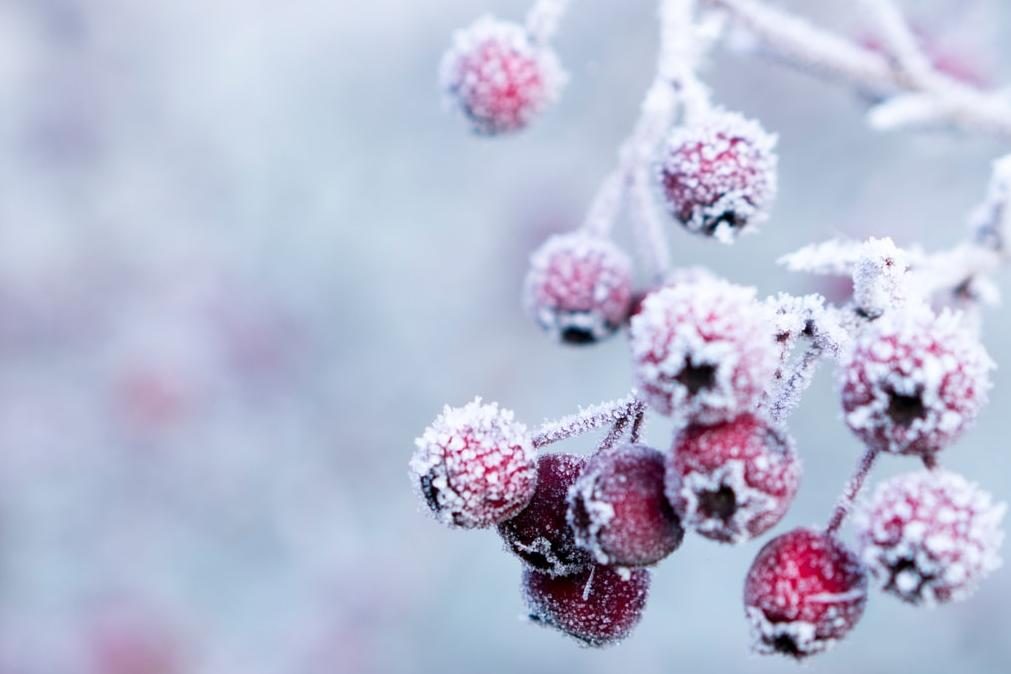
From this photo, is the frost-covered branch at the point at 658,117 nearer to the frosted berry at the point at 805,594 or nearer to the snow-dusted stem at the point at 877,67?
the snow-dusted stem at the point at 877,67

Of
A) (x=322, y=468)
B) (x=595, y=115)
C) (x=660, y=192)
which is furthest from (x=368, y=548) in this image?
(x=660, y=192)

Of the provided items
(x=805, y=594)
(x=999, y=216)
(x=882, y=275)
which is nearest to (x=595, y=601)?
(x=805, y=594)

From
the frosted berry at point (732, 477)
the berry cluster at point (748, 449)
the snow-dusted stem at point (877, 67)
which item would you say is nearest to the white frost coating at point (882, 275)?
the berry cluster at point (748, 449)

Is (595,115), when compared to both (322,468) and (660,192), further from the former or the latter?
(660,192)

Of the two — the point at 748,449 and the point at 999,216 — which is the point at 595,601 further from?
the point at 999,216

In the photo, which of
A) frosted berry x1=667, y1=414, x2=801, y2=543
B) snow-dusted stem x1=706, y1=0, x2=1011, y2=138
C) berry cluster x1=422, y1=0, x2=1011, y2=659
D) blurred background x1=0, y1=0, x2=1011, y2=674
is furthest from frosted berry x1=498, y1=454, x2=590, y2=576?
blurred background x1=0, y1=0, x2=1011, y2=674

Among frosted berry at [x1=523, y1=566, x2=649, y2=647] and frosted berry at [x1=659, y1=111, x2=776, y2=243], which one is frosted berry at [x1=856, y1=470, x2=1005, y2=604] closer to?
frosted berry at [x1=523, y1=566, x2=649, y2=647]

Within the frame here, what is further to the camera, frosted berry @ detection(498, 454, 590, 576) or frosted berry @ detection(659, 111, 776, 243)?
frosted berry @ detection(659, 111, 776, 243)
